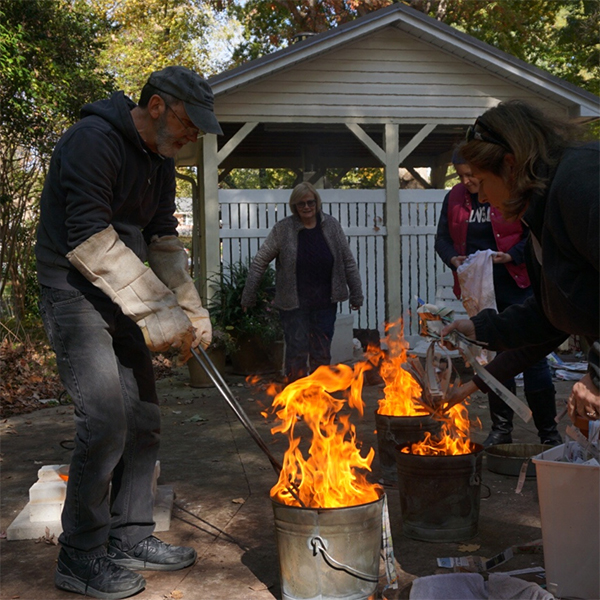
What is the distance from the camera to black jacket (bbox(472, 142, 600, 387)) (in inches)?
98.7

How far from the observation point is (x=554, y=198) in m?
2.65

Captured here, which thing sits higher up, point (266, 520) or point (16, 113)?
point (16, 113)

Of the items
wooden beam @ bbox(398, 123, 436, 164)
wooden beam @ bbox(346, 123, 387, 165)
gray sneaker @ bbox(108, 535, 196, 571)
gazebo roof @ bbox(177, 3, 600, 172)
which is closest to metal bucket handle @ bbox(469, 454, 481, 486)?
gray sneaker @ bbox(108, 535, 196, 571)

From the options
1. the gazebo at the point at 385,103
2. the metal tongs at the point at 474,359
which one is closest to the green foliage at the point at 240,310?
the gazebo at the point at 385,103

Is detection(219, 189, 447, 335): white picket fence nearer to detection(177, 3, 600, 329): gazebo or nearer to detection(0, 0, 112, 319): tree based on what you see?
detection(177, 3, 600, 329): gazebo

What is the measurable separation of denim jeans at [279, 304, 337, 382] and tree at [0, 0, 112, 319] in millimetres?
5319

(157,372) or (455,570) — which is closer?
(455,570)

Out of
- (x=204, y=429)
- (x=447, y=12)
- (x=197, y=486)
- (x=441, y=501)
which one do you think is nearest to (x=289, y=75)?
(x=204, y=429)

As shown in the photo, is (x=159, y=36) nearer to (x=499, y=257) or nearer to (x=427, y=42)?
(x=427, y=42)

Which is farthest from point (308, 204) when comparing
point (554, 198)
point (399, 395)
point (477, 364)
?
point (554, 198)

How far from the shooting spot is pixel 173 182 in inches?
160

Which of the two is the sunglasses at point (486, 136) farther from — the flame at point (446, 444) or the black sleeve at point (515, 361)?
the flame at point (446, 444)

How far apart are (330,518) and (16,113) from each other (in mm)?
9825

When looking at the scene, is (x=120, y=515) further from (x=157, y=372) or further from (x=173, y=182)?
(x=157, y=372)
